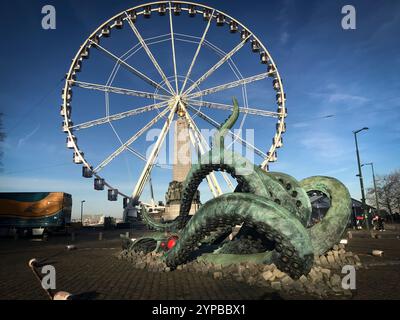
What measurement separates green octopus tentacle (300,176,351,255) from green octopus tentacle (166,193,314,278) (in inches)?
67.7

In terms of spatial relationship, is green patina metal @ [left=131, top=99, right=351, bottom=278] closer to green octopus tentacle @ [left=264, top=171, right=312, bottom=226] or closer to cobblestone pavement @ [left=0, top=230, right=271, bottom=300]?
green octopus tentacle @ [left=264, top=171, right=312, bottom=226]

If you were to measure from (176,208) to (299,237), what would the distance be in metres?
26.2

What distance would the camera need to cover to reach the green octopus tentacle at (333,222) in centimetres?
830

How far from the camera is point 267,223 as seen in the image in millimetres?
6484

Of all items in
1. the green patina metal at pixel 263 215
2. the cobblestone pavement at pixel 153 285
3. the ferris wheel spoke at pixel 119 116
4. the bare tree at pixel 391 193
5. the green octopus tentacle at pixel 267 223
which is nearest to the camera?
the cobblestone pavement at pixel 153 285

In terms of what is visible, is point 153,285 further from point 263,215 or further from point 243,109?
point 243,109

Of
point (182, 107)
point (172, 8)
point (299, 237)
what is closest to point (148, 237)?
point (299, 237)

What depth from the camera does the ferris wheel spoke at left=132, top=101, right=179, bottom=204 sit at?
28797mm

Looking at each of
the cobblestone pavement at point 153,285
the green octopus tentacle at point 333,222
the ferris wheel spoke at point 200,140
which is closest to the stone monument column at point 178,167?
the ferris wheel spoke at point 200,140

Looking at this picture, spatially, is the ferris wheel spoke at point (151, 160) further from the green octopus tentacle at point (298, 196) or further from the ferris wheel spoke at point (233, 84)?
the green octopus tentacle at point (298, 196)

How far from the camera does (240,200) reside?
712 centimetres

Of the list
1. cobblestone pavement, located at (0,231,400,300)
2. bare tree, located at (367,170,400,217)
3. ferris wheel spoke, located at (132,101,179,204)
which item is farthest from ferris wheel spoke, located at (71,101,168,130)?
bare tree, located at (367,170,400,217)

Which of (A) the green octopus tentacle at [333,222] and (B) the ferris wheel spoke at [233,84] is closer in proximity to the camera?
(A) the green octopus tentacle at [333,222]

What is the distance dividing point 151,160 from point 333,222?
72.0ft
